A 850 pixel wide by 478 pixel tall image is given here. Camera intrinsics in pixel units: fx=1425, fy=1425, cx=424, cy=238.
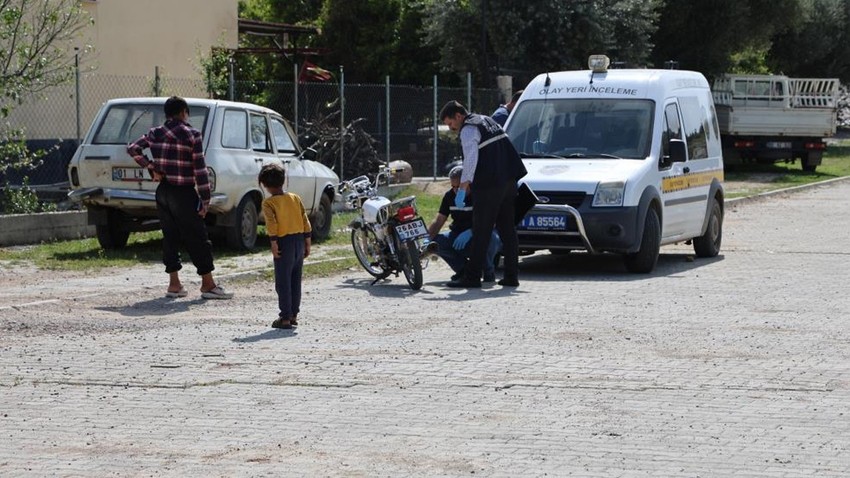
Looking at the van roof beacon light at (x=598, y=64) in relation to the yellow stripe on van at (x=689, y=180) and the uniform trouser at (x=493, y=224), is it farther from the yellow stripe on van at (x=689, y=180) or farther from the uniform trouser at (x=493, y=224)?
the uniform trouser at (x=493, y=224)

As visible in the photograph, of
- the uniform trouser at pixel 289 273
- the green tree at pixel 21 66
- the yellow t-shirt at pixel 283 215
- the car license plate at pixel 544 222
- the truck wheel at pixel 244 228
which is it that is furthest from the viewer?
the green tree at pixel 21 66

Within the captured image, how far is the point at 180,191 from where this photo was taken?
12578 millimetres

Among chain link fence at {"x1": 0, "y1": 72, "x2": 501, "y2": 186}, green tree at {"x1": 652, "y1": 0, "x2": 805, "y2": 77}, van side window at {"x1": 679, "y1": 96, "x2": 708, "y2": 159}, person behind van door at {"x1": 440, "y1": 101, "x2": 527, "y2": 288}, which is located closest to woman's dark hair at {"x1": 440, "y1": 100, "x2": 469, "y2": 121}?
person behind van door at {"x1": 440, "y1": 101, "x2": 527, "y2": 288}

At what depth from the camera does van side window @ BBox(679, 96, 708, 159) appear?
54.9ft

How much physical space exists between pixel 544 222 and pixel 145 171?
4.39 metres

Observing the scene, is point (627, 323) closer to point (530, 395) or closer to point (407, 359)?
point (407, 359)

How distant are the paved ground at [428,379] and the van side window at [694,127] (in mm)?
2911

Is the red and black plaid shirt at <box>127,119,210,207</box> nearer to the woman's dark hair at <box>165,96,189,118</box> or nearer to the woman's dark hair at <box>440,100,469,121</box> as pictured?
the woman's dark hair at <box>165,96,189,118</box>

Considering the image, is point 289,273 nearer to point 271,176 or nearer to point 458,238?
point 271,176

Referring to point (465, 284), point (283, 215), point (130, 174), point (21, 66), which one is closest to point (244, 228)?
point (130, 174)

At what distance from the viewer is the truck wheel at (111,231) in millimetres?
16203

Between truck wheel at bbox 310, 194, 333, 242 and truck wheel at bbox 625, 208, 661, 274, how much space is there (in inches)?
184

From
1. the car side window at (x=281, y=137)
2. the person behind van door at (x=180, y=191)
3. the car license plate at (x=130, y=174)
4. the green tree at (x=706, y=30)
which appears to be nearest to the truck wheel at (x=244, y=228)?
the car license plate at (x=130, y=174)

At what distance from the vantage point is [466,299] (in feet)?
42.2
